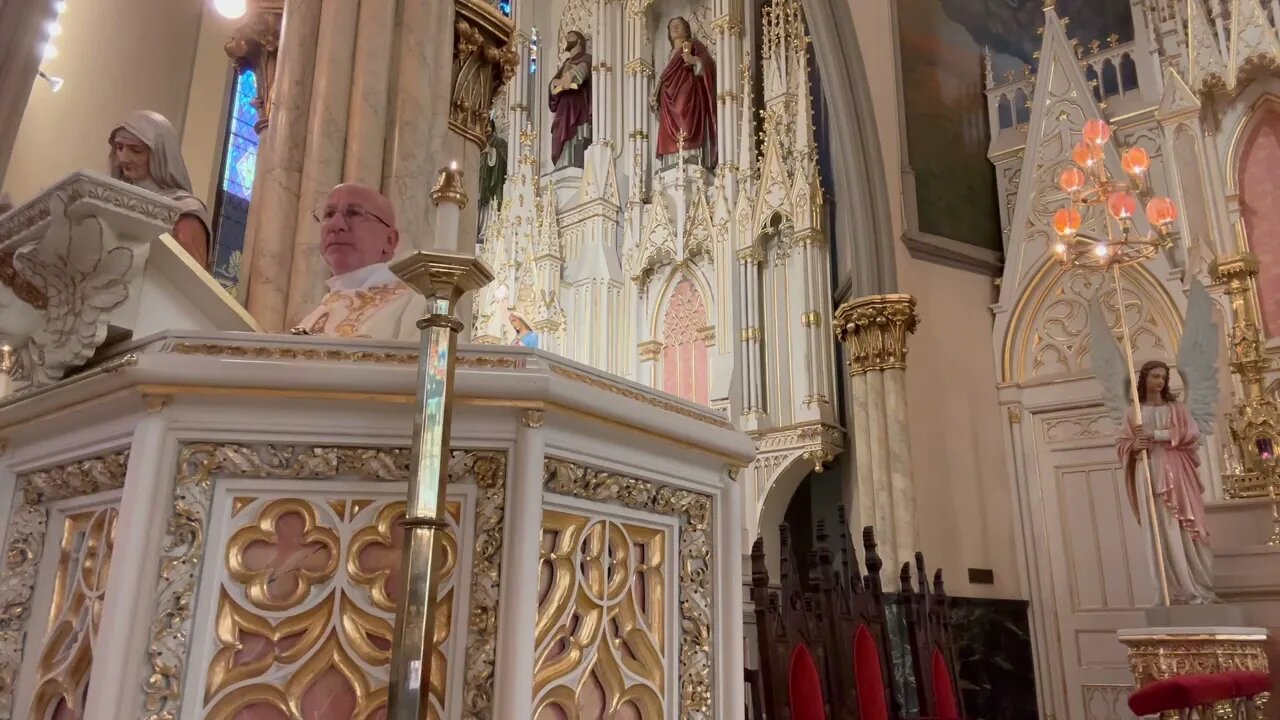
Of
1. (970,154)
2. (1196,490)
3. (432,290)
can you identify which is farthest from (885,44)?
(432,290)

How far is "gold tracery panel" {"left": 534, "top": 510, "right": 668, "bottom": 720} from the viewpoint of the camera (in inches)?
45.9

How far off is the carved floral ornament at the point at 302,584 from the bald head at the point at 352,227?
876 mm

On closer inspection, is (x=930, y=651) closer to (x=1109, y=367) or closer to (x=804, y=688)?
(x=804, y=688)

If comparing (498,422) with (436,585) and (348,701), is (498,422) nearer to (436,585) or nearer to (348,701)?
(436,585)

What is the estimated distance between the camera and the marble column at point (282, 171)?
11.9 ft

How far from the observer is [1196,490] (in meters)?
6.18

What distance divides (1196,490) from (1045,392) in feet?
7.36

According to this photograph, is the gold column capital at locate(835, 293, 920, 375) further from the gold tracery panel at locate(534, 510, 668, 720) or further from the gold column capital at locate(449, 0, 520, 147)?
the gold tracery panel at locate(534, 510, 668, 720)

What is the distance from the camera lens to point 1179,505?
242 inches

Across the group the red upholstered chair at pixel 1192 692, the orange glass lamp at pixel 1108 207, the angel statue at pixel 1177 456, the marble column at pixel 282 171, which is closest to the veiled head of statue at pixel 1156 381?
the angel statue at pixel 1177 456

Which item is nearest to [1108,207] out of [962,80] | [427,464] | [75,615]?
[962,80]

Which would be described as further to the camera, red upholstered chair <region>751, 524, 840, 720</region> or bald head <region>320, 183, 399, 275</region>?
red upholstered chair <region>751, 524, 840, 720</region>

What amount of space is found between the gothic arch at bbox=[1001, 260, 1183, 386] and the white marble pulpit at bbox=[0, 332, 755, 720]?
→ 7.99m

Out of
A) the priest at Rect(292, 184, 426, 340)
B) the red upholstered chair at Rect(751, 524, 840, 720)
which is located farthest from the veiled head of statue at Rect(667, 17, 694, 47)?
the priest at Rect(292, 184, 426, 340)
